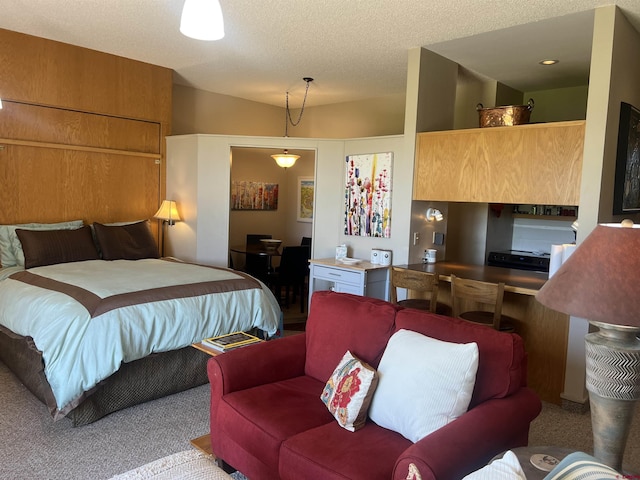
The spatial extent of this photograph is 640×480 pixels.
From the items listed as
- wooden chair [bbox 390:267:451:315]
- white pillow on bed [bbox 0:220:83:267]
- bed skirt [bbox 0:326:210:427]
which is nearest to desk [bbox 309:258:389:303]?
wooden chair [bbox 390:267:451:315]

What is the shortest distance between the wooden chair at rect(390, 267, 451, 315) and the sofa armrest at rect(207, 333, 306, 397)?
4.09 feet

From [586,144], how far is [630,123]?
534 mm

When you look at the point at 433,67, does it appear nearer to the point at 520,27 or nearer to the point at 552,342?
the point at 520,27

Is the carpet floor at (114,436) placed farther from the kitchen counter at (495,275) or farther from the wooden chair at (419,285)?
the wooden chair at (419,285)

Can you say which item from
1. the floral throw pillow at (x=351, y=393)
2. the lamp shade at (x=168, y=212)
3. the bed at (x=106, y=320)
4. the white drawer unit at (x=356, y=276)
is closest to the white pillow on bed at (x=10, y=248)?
the bed at (x=106, y=320)

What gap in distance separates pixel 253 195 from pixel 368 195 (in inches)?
118

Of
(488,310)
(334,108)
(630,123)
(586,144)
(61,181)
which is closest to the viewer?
(586,144)

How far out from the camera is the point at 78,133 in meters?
5.00

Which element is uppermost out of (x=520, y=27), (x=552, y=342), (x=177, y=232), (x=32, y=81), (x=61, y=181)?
(x=520, y=27)

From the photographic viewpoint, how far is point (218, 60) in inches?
200

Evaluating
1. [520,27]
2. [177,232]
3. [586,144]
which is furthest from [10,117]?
[586,144]

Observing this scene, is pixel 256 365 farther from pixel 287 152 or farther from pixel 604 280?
pixel 287 152

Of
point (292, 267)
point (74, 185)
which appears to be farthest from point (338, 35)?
point (74, 185)

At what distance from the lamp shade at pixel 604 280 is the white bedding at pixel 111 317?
8.37ft
